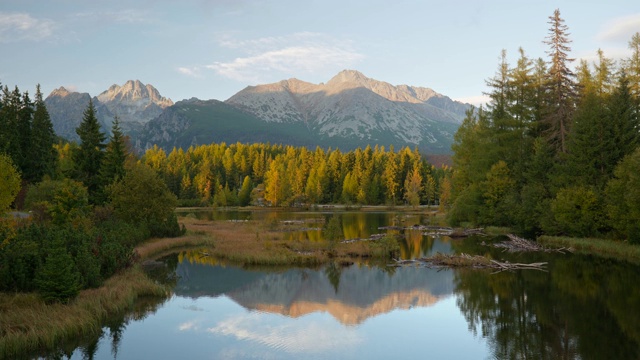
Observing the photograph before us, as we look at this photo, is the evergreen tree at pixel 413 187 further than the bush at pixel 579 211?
Yes

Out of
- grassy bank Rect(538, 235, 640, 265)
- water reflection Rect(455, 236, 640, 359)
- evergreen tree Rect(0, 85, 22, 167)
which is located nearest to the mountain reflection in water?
water reflection Rect(455, 236, 640, 359)

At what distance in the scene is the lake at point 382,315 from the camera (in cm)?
2103

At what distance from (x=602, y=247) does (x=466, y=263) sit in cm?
1458

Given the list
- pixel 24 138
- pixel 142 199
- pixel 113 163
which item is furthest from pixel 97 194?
pixel 24 138

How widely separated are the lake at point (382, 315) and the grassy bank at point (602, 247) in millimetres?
2292

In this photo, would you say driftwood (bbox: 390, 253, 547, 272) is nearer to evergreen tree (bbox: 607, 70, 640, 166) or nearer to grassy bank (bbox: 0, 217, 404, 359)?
grassy bank (bbox: 0, 217, 404, 359)

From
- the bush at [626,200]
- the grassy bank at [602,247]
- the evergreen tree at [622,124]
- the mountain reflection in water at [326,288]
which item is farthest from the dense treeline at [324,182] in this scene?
the mountain reflection in water at [326,288]

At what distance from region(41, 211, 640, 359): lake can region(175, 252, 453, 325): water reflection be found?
8 centimetres

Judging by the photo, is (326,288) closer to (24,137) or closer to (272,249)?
(272,249)

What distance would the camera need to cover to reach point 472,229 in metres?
66.2

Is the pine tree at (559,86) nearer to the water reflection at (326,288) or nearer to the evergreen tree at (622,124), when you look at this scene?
the evergreen tree at (622,124)

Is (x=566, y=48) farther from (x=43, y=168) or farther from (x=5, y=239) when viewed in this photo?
(x=43, y=168)

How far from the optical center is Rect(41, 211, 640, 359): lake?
828 inches

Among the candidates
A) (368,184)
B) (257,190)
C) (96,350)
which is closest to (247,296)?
(96,350)
